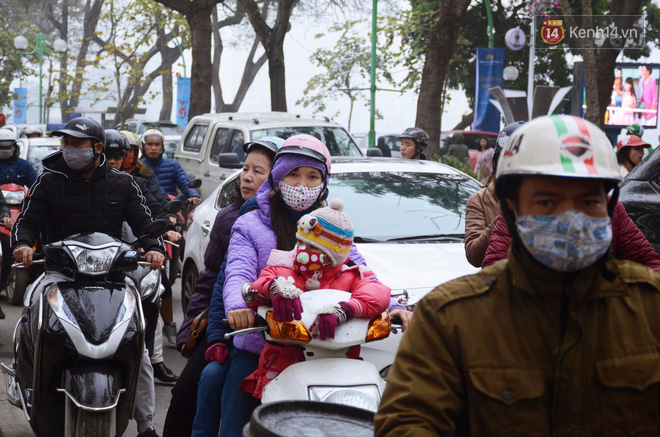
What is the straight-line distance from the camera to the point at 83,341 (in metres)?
4.83

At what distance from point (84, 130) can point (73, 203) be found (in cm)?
40

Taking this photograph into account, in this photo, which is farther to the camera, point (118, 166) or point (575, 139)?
point (118, 166)

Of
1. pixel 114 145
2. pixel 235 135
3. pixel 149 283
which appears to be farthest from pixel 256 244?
pixel 235 135

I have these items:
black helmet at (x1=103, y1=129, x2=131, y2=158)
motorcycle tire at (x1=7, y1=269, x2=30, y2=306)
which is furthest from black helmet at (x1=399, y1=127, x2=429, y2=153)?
motorcycle tire at (x1=7, y1=269, x2=30, y2=306)

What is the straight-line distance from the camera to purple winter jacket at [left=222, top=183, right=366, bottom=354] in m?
3.88

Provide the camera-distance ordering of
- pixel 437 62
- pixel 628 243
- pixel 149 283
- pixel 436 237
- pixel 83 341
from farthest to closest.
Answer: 1. pixel 437 62
2. pixel 436 237
3. pixel 149 283
4. pixel 83 341
5. pixel 628 243

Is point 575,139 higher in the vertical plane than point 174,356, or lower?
higher

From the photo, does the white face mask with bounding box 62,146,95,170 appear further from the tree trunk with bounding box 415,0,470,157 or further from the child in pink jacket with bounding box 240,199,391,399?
the tree trunk with bounding box 415,0,470,157

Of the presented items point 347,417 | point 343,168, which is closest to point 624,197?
point 343,168

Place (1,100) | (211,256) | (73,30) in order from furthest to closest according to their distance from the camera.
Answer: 1. (73,30)
2. (1,100)
3. (211,256)

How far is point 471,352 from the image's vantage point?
2070 millimetres

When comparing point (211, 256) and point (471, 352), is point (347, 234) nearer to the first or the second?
point (211, 256)

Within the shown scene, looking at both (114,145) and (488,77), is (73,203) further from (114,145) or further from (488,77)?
(488,77)

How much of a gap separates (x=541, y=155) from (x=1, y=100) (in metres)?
48.7
